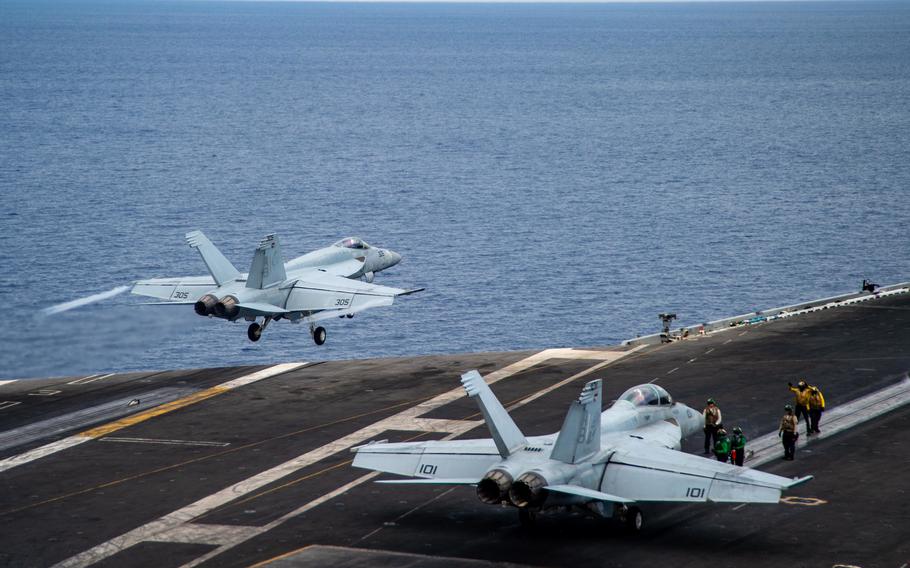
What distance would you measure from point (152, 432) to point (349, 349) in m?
37.6

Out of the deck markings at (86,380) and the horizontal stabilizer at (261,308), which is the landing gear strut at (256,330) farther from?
the deck markings at (86,380)

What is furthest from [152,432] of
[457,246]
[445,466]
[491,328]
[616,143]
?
[616,143]

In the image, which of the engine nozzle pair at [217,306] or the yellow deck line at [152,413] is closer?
the yellow deck line at [152,413]

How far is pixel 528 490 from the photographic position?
107 ft

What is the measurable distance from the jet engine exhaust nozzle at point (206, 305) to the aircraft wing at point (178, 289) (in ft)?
15.5

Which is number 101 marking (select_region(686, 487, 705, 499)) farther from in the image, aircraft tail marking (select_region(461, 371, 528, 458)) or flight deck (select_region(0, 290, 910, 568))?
aircraft tail marking (select_region(461, 371, 528, 458))

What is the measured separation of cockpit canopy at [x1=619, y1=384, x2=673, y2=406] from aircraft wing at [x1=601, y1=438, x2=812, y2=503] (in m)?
2.94

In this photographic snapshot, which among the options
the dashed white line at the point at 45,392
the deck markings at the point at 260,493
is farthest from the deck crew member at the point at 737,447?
the dashed white line at the point at 45,392

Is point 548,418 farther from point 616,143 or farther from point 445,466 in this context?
point 616,143

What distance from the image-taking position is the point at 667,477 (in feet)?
111

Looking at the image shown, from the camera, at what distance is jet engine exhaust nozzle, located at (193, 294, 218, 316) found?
55.7m

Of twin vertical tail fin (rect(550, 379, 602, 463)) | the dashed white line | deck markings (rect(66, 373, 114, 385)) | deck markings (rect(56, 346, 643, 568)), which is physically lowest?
deck markings (rect(56, 346, 643, 568))

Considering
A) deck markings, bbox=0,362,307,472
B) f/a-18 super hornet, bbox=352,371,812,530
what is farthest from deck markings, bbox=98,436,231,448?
f/a-18 super hornet, bbox=352,371,812,530

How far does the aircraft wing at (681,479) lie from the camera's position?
3219cm
